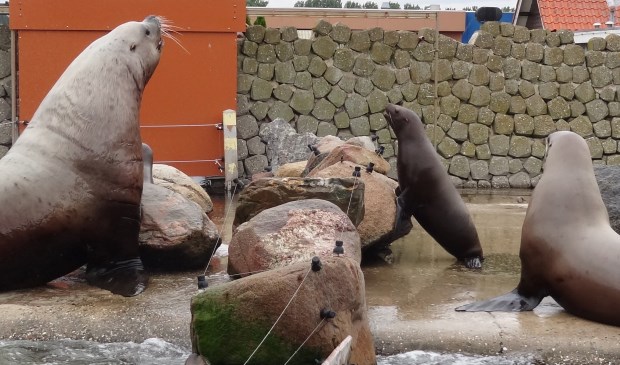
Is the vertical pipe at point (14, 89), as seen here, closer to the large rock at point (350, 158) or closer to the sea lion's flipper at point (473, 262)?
the large rock at point (350, 158)

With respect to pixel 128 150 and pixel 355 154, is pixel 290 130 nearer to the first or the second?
pixel 355 154

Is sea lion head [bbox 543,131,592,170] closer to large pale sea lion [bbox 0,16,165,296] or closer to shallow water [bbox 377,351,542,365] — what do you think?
shallow water [bbox 377,351,542,365]

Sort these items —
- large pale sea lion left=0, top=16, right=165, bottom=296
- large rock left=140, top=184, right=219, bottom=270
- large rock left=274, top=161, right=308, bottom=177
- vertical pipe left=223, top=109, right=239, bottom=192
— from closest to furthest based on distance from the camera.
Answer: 1. large pale sea lion left=0, top=16, right=165, bottom=296
2. large rock left=140, top=184, right=219, bottom=270
3. large rock left=274, top=161, right=308, bottom=177
4. vertical pipe left=223, top=109, right=239, bottom=192

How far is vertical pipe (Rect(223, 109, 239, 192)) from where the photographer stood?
10820 mm

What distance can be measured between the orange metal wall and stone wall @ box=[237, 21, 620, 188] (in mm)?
566

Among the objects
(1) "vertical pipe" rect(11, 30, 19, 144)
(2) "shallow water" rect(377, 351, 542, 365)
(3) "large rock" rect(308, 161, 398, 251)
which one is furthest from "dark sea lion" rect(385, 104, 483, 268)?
(1) "vertical pipe" rect(11, 30, 19, 144)

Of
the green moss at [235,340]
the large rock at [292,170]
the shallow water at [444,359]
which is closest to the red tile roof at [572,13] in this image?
the large rock at [292,170]

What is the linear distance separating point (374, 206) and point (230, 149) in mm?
4879

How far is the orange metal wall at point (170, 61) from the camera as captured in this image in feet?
34.7

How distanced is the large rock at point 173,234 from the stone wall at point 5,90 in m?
5.65

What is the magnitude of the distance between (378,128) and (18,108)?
4.67 meters

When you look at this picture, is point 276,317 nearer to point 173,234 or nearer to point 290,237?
point 290,237

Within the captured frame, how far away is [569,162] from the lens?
5.25 m

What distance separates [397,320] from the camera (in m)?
4.63
